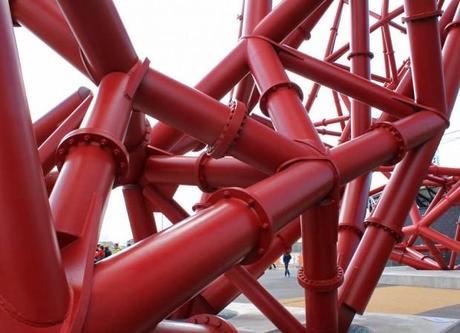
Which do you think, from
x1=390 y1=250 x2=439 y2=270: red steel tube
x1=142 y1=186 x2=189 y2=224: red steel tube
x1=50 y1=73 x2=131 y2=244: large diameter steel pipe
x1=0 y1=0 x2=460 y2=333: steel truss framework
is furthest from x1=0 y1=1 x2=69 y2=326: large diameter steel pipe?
→ x1=390 y1=250 x2=439 y2=270: red steel tube

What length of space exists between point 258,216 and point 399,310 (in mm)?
9961

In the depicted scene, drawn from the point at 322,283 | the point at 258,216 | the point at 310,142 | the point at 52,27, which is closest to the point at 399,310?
the point at 322,283

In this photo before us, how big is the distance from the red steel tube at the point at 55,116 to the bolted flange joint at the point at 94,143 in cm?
427

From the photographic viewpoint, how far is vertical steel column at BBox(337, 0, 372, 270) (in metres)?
6.31

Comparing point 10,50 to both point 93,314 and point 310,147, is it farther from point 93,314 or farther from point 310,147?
point 310,147

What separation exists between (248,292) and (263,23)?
2931mm

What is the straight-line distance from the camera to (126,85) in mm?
3342

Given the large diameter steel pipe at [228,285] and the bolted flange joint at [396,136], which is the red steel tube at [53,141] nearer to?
the large diameter steel pipe at [228,285]

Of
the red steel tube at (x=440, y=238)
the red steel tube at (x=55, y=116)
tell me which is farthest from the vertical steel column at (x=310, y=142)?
the red steel tube at (x=440, y=238)

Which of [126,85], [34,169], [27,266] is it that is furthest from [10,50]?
[126,85]

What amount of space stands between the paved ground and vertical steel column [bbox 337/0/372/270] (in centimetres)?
161

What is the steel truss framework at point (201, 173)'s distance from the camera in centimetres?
199

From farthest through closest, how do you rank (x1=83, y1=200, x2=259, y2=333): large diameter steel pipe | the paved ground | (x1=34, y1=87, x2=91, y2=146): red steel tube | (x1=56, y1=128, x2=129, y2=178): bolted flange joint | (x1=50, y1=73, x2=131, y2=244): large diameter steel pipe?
1. the paved ground
2. (x1=34, y1=87, x2=91, y2=146): red steel tube
3. (x1=56, y1=128, x2=129, y2=178): bolted flange joint
4. (x1=50, y1=73, x2=131, y2=244): large diameter steel pipe
5. (x1=83, y1=200, x2=259, y2=333): large diameter steel pipe

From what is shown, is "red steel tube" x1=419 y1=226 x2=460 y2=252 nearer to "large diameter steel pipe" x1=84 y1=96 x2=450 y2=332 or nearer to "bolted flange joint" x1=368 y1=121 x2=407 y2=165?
"bolted flange joint" x1=368 y1=121 x2=407 y2=165
